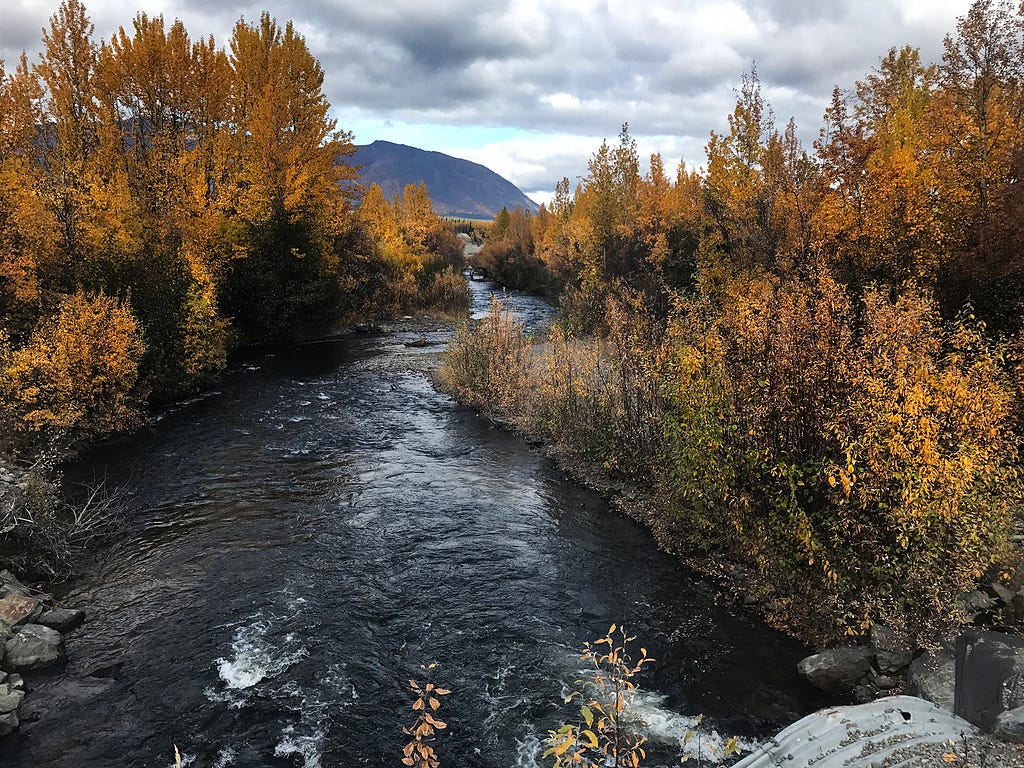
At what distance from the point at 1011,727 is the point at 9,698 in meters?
11.8

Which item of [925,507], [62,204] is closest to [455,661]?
[925,507]

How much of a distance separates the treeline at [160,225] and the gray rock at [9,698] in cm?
885

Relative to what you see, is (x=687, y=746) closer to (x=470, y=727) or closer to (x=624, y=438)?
(x=470, y=727)

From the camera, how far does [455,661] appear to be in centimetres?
899

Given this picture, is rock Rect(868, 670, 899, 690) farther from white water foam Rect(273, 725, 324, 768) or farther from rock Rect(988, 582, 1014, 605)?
white water foam Rect(273, 725, 324, 768)

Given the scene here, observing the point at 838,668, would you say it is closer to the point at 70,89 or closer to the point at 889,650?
the point at 889,650

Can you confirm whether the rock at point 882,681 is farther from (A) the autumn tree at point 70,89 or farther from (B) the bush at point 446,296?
(B) the bush at point 446,296

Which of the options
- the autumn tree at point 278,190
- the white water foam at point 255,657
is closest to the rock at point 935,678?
the white water foam at point 255,657

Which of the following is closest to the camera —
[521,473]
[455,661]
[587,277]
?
[455,661]

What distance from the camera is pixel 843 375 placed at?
8.91 metres

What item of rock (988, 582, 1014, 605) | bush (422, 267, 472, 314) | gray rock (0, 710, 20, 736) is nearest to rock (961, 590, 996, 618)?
rock (988, 582, 1014, 605)

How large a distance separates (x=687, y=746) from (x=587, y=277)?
32.7 meters

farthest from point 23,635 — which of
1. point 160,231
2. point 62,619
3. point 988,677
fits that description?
point 160,231

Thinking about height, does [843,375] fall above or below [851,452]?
above
